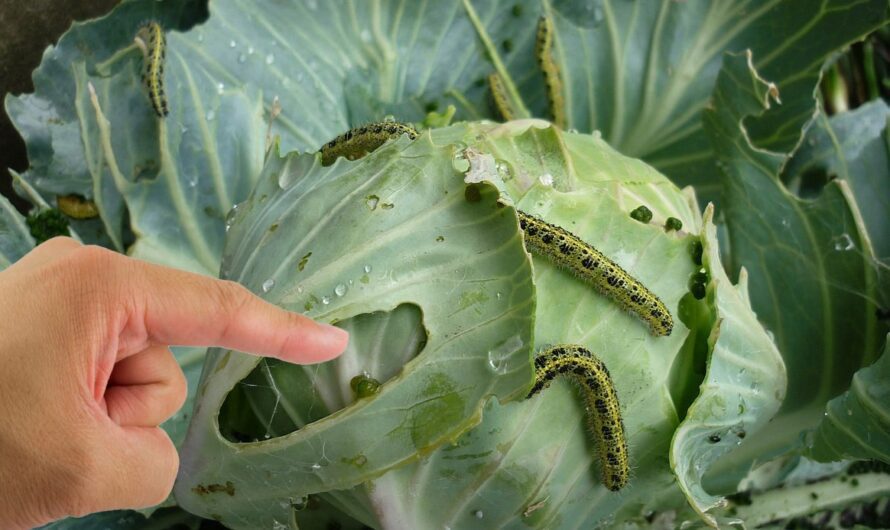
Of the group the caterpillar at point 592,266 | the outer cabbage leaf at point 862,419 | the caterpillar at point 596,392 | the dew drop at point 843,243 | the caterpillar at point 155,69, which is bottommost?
the outer cabbage leaf at point 862,419

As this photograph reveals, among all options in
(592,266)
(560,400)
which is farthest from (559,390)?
(592,266)

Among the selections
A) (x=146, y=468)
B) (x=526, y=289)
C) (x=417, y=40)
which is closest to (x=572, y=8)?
(x=417, y=40)

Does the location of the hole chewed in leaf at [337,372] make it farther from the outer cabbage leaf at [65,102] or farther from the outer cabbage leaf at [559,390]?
the outer cabbage leaf at [65,102]

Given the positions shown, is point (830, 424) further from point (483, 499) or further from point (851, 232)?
point (483, 499)

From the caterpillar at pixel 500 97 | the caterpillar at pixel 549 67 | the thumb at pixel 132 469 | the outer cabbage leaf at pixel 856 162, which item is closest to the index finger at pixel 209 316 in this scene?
the thumb at pixel 132 469

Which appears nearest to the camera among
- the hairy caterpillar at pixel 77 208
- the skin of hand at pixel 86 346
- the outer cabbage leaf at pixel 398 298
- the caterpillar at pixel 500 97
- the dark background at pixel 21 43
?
the skin of hand at pixel 86 346

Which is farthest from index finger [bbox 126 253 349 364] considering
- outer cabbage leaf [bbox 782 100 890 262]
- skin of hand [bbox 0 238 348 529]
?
outer cabbage leaf [bbox 782 100 890 262]
